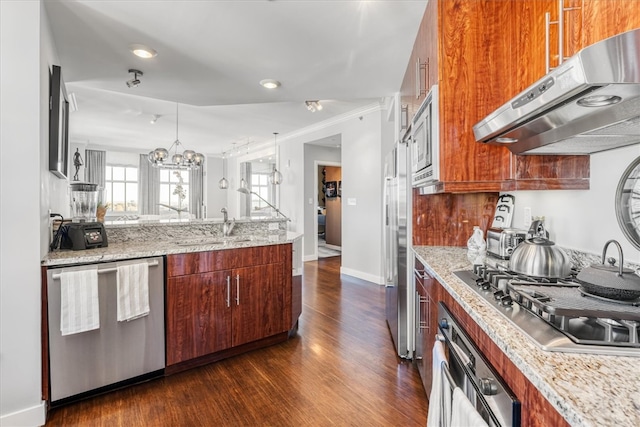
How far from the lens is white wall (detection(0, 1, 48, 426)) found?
5.46 ft

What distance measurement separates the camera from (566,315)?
0.90 meters

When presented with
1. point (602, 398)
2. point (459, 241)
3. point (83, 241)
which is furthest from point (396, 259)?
point (83, 241)

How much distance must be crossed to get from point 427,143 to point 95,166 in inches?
362

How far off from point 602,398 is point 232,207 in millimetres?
10177

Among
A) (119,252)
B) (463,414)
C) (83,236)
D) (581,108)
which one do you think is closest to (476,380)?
(463,414)

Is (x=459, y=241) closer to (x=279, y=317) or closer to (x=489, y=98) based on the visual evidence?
(x=489, y=98)

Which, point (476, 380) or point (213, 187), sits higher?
point (213, 187)

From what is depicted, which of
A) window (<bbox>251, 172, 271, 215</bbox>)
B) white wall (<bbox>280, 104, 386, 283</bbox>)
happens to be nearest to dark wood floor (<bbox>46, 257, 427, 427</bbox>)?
white wall (<bbox>280, 104, 386, 283</bbox>)

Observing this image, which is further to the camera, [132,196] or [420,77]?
[132,196]

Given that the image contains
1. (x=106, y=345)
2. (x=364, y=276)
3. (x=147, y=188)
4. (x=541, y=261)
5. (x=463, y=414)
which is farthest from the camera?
(x=147, y=188)

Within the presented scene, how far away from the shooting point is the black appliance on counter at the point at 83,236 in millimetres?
2125

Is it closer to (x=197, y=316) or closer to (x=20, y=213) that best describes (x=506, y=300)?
(x=197, y=316)

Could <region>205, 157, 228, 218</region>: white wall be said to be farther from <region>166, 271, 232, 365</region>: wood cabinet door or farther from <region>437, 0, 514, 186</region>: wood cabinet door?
<region>437, 0, 514, 186</region>: wood cabinet door

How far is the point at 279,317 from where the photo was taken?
2.72 metres
